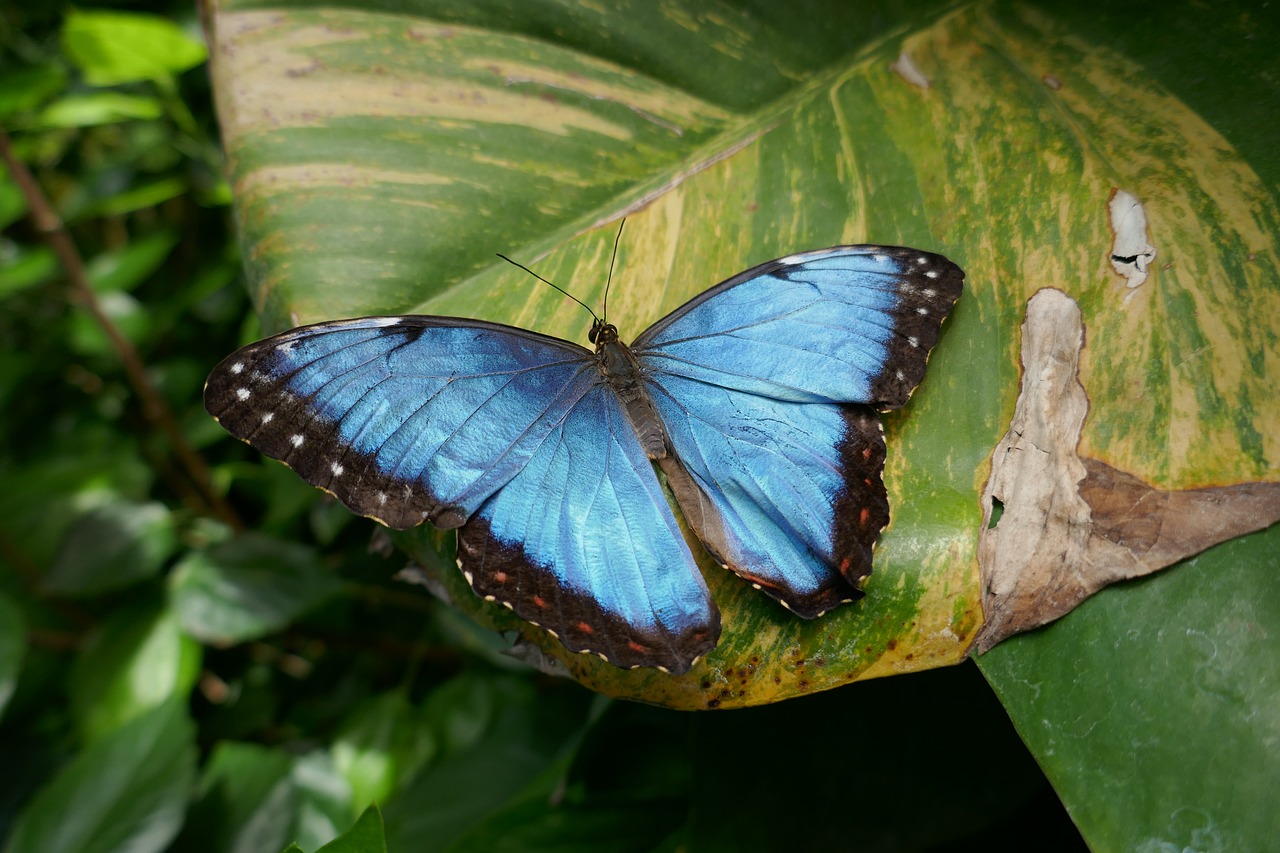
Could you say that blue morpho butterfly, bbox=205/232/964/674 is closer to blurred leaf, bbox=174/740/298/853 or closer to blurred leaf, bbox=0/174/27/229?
blurred leaf, bbox=174/740/298/853

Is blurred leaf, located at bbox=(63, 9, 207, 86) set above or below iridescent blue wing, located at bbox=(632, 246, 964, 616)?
above

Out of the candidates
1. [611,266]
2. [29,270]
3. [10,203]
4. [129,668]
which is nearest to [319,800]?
[129,668]

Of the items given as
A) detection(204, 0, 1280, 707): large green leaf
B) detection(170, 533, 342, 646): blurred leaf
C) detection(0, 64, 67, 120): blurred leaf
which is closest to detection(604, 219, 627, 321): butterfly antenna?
detection(204, 0, 1280, 707): large green leaf

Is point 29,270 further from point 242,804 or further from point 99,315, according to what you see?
point 242,804

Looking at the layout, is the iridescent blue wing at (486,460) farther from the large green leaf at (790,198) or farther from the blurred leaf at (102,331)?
the blurred leaf at (102,331)

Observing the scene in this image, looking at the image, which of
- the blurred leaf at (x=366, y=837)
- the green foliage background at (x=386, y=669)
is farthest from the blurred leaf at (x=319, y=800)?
the blurred leaf at (x=366, y=837)

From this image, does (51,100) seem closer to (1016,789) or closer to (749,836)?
(749,836)

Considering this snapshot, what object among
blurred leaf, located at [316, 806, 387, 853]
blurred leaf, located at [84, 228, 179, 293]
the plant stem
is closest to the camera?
blurred leaf, located at [316, 806, 387, 853]
